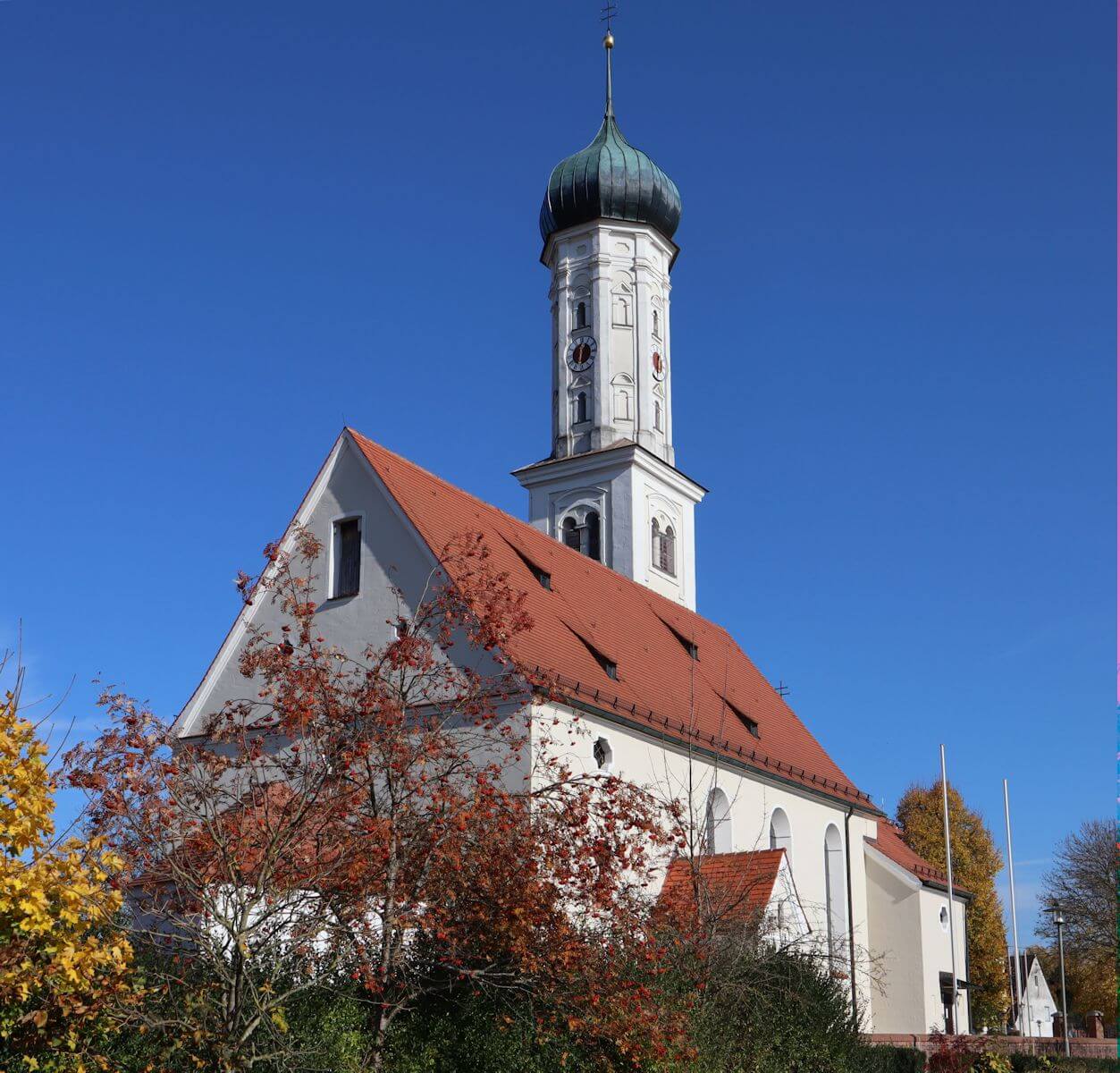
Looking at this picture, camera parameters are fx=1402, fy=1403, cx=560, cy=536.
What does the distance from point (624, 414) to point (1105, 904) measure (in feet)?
74.7

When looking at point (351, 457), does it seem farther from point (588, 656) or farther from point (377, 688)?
point (377, 688)

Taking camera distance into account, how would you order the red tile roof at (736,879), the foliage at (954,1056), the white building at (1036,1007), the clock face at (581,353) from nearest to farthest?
1. the red tile roof at (736,879)
2. the foliage at (954,1056)
3. the clock face at (581,353)
4. the white building at (1036,1007)

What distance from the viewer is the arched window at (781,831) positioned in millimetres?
31500

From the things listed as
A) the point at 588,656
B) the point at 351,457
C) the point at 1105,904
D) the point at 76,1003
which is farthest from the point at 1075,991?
the point at 76,1003

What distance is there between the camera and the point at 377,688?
1516 cm

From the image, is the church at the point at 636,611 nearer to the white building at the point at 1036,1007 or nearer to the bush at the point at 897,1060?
the bush at the point at 897,1060

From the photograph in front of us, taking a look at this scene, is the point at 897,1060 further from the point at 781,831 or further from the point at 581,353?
the point at 581,353

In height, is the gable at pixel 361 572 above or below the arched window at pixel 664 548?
below

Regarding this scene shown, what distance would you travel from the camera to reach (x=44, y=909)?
11258 mm

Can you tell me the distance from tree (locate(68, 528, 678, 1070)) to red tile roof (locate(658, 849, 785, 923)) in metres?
4.91

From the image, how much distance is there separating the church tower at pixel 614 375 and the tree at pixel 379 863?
2435cm

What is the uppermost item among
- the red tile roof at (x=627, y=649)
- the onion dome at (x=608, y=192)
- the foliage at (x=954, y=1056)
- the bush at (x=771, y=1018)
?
the onion dome at (x=608, y=192)

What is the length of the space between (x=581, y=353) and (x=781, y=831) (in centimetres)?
1736

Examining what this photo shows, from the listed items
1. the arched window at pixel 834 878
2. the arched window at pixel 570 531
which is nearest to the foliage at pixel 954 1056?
the arched window at pixel 834 878
